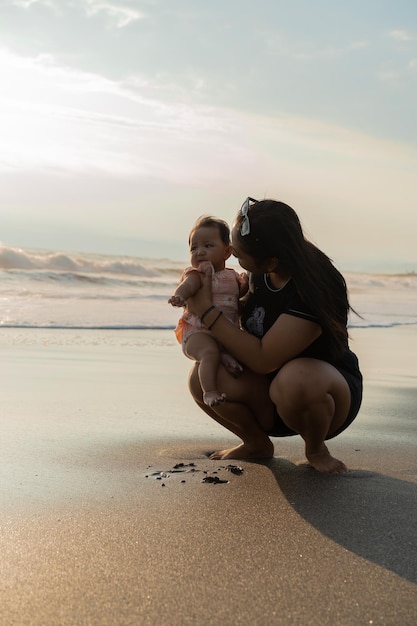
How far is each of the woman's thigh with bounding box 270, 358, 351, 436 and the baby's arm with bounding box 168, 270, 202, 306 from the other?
1.67ft

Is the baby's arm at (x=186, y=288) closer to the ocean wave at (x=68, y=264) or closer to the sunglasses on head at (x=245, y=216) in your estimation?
the sunglasses on head at (x=245, y=216)

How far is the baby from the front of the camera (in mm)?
3373

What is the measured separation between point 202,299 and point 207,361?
0.25m

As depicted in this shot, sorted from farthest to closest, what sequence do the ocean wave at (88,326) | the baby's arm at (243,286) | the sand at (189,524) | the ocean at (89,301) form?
1. the ocean at (89,301)
2. the ocean wave at (88,326)
3. the baby's arm at (243,286)
4. the sand at (189,524)

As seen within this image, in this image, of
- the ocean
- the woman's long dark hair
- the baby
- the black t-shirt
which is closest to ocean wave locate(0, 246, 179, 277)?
the ocean

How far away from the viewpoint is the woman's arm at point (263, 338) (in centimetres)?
313

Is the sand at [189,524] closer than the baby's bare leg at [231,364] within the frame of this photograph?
Yes

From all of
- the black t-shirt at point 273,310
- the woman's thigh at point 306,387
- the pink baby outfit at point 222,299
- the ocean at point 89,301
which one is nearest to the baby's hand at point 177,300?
the pink baby outfit at point 222,299

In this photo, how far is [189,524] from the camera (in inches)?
101

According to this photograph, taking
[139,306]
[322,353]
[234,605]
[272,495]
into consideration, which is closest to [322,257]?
[322,353]

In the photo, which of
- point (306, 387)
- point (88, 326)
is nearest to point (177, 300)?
point (306, 387)

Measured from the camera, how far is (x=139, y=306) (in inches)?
554

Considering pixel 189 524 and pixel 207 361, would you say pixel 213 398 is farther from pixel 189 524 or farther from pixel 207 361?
pixel 189 524

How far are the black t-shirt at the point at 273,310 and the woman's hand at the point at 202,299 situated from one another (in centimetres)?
19
